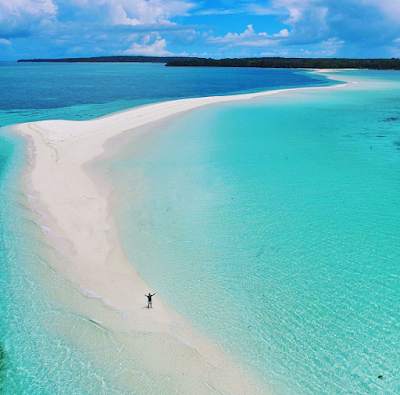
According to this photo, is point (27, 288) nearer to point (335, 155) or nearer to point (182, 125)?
point (335, 155)

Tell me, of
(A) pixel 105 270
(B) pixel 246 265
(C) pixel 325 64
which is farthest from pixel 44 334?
(C) pixel 325 64

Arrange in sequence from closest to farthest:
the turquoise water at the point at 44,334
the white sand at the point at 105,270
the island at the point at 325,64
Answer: the turquoise water at the point at 44,334 → the white sand at the point at 105,270 → the island at the point at 325,64

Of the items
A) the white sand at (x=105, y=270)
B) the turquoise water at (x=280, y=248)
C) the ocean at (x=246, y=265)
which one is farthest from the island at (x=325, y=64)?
the white sand at (x=105, y=270)

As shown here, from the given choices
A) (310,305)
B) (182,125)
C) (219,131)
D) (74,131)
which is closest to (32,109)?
(74,131)

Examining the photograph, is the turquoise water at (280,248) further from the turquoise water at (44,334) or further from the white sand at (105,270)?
the turquoise water at (44,334)

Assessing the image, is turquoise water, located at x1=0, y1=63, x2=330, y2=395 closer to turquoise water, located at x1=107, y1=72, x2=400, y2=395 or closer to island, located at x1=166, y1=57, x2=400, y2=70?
turquoise water, located at x1=107, y1=72, x2=400, y2=395

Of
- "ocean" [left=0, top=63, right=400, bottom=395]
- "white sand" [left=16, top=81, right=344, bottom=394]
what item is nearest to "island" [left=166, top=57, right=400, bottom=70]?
"ocean" [left=0, top=63, right=400, bottom=395]

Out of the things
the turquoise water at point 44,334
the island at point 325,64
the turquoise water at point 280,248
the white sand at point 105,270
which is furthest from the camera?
the island at point 325,64
